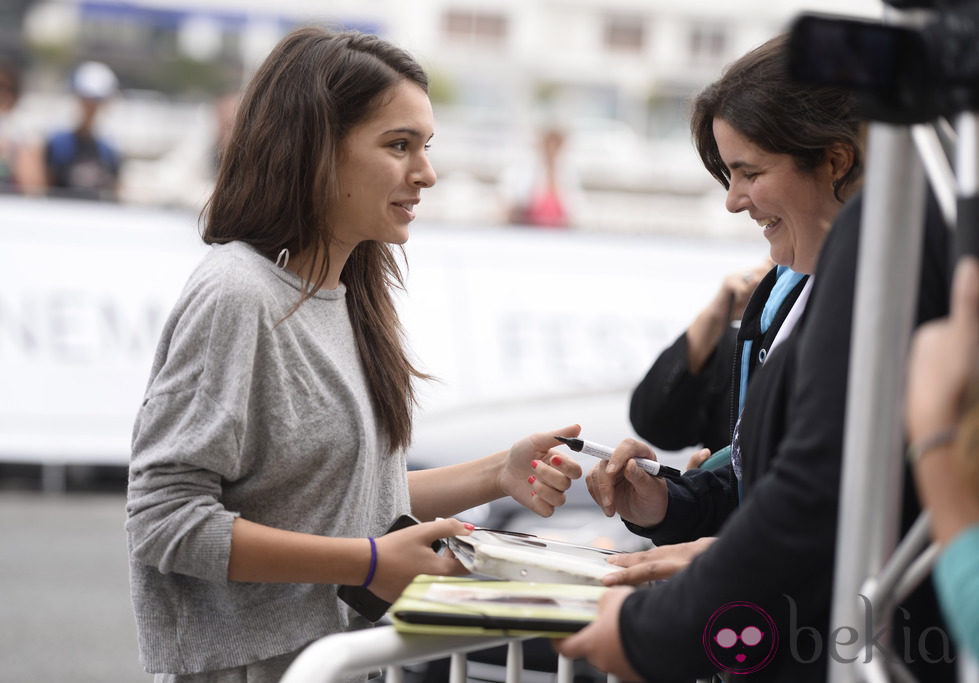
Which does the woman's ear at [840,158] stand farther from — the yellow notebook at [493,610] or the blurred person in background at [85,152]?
the blurred person in background at [85,152]

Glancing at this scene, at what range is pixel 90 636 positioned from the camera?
5.54m

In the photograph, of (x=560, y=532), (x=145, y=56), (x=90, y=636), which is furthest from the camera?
(x=145, y=56)

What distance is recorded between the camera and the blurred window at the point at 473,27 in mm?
57406

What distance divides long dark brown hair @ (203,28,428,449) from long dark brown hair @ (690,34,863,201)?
0.60 meters

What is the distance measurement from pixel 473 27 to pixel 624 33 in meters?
6.92

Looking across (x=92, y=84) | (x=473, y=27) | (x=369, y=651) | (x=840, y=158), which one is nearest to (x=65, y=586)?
(x=92, y=84)

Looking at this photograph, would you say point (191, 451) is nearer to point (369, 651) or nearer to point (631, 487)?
point (369, 651)

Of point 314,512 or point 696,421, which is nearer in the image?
point 314,512

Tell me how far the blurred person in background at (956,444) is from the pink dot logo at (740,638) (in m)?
0.43

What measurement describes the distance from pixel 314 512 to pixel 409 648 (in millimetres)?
463

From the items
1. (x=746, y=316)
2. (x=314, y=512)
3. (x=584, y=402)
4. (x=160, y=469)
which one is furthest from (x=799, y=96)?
(x=584, y=402)

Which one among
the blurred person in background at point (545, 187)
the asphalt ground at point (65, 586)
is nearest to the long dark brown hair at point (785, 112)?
the asphalt ground at point (65, 586)

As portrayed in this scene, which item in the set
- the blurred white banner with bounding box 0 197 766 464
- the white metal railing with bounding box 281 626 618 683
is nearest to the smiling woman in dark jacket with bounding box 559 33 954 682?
the white metal railing with bounding box 281 626 618 683

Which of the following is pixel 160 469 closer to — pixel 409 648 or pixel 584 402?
pixel 409 648
